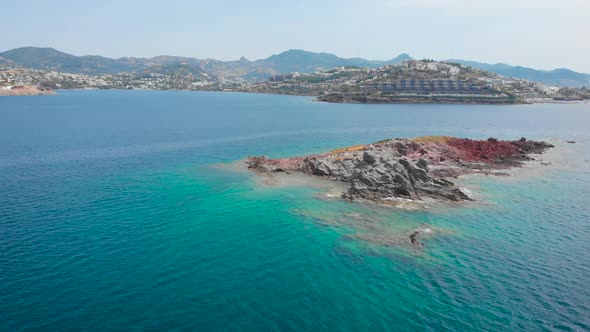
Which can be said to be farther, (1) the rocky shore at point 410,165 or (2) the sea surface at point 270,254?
(1) the rocky shore at point 410,165

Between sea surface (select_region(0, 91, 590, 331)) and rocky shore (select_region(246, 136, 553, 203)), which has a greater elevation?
rocky shore (select_region(246, 136, 553, 203))

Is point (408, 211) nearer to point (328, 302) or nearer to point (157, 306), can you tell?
point (328, 302)

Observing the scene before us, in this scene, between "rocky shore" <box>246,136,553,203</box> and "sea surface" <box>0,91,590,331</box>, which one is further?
"rocky shore" <box>246,136,553,203</box>

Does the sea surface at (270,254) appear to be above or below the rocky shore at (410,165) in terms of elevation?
below

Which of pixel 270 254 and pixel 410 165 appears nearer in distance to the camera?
pixel 270 254

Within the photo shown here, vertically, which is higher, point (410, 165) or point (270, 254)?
point (410, 165)
